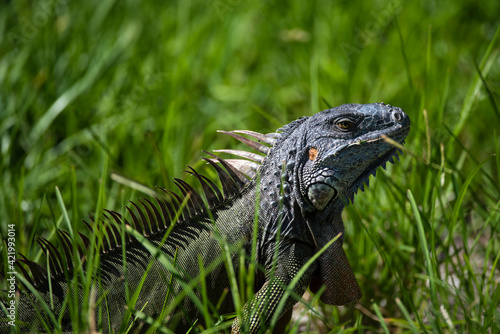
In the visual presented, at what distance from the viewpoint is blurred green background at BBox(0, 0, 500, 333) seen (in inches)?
127

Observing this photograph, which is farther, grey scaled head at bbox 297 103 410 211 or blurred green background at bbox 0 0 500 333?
blurred green background at bbox 0 0 500 333

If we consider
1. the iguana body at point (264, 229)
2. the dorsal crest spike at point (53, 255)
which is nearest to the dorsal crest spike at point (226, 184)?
the iguana body at point (264, 229)

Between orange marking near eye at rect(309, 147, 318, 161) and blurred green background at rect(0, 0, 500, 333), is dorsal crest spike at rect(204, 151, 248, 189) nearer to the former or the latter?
orange marking near eye at rect(309, 147, 318, 161)

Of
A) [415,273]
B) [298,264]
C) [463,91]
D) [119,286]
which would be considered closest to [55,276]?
[119,286]

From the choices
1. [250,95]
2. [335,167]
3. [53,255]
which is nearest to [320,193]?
[335,167]

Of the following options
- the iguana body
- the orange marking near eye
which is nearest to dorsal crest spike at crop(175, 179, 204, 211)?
the iguana body

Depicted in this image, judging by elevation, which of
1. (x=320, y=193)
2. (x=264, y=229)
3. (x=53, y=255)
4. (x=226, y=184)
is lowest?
(x=53, y=255)

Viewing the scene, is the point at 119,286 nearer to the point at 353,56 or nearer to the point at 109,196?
the point at 109,196

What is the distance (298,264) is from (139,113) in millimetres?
2868

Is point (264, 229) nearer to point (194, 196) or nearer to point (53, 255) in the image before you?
point (194, 196)

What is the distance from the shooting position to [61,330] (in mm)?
2150

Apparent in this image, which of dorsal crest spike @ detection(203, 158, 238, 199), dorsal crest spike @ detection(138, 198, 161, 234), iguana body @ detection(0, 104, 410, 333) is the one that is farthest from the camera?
dorsal crest spike @ detection(203, 158, 238, 199)

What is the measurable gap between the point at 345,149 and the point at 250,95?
3.02 m

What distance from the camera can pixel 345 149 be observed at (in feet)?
8.05
